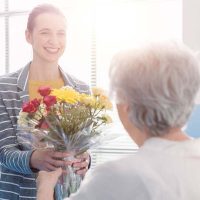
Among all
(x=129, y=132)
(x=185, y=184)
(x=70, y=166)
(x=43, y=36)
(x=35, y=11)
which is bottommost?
(x=70, y=166)

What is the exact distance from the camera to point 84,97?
5.21 ft

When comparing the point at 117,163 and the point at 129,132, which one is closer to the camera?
the point at 117,163

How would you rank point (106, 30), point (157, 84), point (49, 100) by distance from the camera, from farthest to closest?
point (106, 30) → point (49, 100) → point (157, 84)

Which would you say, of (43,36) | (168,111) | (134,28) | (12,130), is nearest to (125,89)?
(168,111)

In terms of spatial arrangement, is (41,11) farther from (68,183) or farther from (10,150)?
(68,183)

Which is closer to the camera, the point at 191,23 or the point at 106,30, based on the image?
the point at 191,23

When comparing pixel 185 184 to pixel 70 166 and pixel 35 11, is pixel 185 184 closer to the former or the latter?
pixel 70 166

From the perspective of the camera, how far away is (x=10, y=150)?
2.01 meters

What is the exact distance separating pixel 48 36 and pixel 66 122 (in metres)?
0.90

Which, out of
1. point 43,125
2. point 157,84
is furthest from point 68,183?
point 157,84

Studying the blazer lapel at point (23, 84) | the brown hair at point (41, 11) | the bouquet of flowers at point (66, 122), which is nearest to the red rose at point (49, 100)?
the bouquet of flowers at point (66, 122)

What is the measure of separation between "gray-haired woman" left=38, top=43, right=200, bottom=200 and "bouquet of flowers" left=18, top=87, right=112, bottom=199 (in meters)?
0.38

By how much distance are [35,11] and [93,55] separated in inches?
58.7

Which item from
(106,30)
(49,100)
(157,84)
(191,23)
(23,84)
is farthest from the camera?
(106,30)
